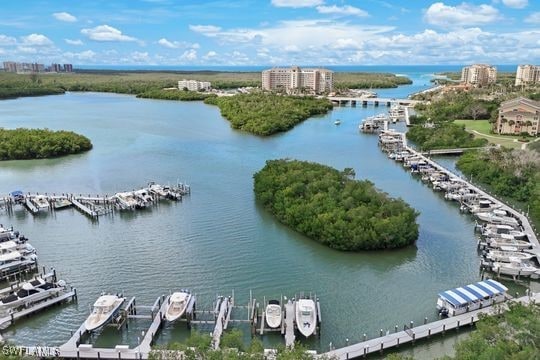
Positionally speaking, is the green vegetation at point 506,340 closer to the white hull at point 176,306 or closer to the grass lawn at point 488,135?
the white hull at point 176,306

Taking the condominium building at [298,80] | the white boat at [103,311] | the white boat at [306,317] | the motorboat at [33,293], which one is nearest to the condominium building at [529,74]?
the condominium building at [298,80]

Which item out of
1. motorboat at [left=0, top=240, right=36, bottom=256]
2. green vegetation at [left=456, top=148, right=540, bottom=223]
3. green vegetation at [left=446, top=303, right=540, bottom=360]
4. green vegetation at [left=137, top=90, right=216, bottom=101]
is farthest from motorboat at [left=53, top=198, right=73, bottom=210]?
green vegetation at [left=137, top=90, right=216, bottom=101]

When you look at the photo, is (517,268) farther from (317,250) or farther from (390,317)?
(317,250)

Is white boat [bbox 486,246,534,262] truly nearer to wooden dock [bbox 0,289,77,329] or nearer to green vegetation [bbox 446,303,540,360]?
green vegetation [bbox 446,303,540,360]

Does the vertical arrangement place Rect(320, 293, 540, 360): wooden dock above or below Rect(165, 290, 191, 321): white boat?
below

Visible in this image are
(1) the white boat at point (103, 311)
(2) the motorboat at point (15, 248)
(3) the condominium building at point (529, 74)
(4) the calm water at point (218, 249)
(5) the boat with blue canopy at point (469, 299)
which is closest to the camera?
(1) the white boat at point (103, 311)

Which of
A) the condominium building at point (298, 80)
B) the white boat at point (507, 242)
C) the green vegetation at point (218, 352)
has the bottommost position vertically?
the white boat at point (507, 242)

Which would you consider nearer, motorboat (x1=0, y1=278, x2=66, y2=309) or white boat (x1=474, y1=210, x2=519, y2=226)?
motorboat (x1=0, y1=278, x2=66, y2=309)
